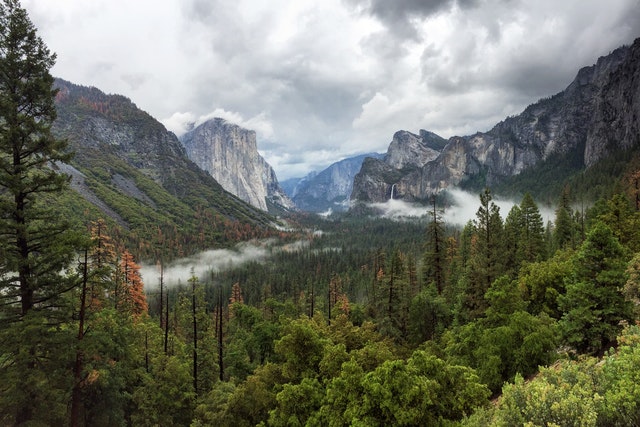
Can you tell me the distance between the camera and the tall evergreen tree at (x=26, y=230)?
45.2 feet

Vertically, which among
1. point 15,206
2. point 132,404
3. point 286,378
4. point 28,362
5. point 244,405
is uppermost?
point 15,206

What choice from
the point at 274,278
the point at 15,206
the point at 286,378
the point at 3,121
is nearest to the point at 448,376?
the point at 286,378

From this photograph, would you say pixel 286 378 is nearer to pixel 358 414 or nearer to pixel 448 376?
pixel 358 414

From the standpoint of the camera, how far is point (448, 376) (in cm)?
1492

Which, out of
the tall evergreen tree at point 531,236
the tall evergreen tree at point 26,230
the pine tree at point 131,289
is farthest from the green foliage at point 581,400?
the pine tree at point 131,289

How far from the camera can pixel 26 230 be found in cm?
1455

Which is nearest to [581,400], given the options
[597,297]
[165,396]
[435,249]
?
[597,297]

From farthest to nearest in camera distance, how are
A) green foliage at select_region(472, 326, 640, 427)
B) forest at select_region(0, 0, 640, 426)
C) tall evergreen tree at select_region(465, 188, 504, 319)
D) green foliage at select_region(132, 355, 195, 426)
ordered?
tall evergreen tree at select_region(465, 188, 504, 319)
green foliage at select_region(132, 355, 195, 426)
forest at select_region(0, 0, 640, 426)
green foliage at select_region(472, 326, 640, 427)

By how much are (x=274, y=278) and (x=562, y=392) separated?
13768cm

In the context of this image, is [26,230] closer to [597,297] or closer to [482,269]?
[597,297]

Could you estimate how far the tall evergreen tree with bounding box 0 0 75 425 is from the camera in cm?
1377

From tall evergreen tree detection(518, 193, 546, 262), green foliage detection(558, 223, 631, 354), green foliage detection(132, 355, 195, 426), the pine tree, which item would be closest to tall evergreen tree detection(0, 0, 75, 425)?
green foliage detection(132, 355, 195, 426)

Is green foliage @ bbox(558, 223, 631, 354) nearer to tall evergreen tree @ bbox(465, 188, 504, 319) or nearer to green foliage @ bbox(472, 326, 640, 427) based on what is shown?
tall evergreen tree @ bbox(465, 188, 504, 319)

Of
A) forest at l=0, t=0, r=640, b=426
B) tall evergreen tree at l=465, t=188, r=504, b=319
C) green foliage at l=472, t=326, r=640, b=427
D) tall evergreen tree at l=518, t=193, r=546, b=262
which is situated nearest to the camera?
green foliage at l=472, t=326, r=640, b=427
